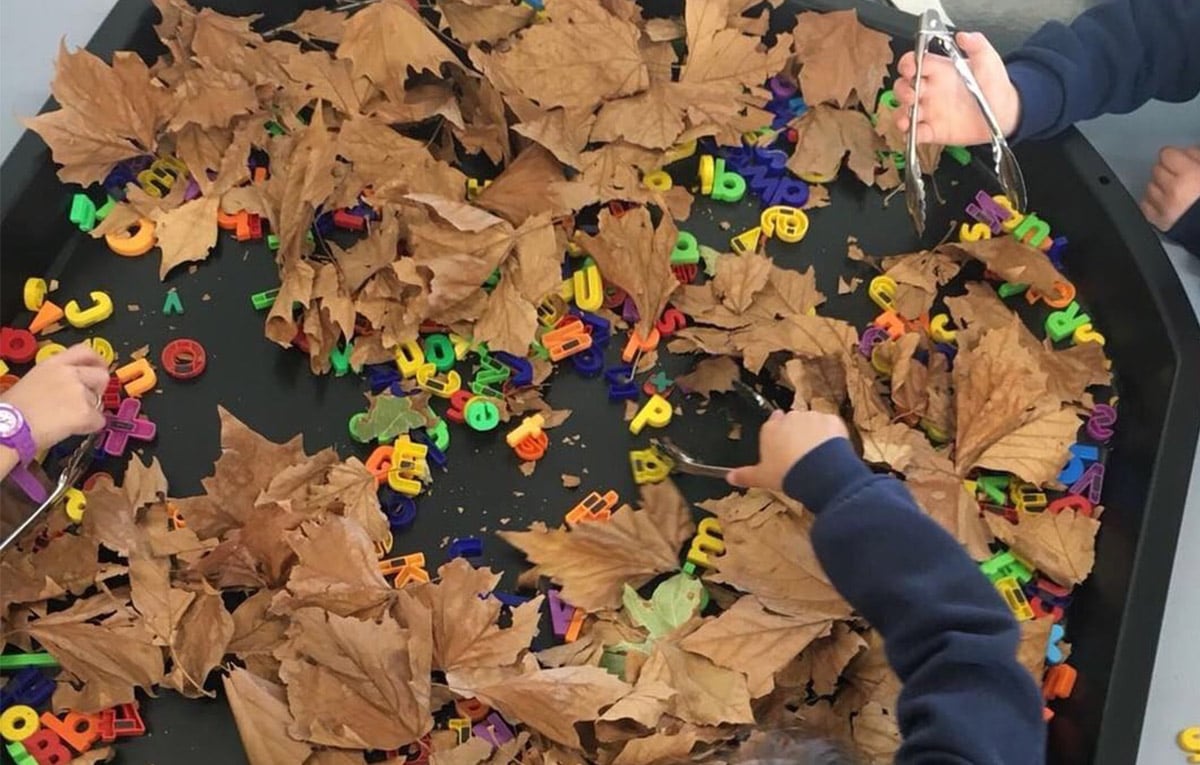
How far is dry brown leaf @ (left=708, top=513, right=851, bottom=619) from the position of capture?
67cm

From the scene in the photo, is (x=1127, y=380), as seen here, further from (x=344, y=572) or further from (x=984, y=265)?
(x=344, y=572)

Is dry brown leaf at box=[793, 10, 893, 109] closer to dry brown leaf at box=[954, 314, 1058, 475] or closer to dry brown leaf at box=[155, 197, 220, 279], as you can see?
dry brown leaf at box=[954, 314, 1058, 475]

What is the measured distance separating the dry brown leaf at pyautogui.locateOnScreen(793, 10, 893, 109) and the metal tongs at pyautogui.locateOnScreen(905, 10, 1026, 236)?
0.05 metres

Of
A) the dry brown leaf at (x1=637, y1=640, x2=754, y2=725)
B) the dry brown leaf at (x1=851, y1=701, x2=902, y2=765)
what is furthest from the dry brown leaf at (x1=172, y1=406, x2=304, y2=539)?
the dry brown leaf at (x1=851, y1=701, x2=902, y2=765)

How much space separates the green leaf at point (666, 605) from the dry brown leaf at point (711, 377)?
130 mm

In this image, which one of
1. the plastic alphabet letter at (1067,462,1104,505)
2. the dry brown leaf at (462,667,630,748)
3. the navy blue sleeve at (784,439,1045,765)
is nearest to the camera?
the navy blue sleeve at (784,439,1045,765)

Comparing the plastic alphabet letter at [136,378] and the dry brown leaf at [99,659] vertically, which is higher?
the plastic alphabet letter at [136,378]

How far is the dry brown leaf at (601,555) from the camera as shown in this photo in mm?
697

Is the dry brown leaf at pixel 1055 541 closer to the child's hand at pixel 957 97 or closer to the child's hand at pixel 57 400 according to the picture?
the child's hand at pixel 957 97

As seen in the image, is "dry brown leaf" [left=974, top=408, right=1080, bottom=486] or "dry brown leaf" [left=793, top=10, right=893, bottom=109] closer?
"dry brown leaf" [left=974, top=408, right=1080, bottom=486]

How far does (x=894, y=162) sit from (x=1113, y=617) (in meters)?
0.35

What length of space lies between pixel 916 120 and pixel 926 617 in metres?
0.37

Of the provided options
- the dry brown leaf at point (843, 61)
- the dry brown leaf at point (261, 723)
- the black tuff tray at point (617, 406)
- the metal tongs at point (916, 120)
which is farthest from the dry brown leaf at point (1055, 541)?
the dry brown leaf at point (261, 723)

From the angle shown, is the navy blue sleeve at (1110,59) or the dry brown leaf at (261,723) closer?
the dry brown leaf at (261,723)
